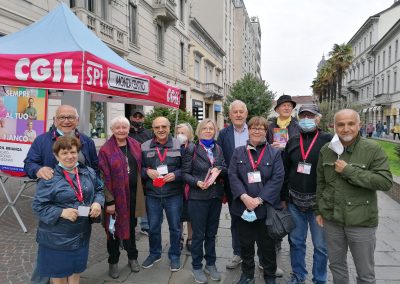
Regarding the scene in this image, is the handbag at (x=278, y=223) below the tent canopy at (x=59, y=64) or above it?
below

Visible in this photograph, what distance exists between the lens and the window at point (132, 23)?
694 inches

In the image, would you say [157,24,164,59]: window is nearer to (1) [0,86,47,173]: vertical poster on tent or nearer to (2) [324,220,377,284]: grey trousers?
(1) [0,86,47,173]: vertical poster on tent

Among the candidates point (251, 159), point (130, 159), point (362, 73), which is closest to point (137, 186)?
point (130, 159)

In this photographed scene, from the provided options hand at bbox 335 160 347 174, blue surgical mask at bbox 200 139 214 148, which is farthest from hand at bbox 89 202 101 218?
hand at bbox 335 160 347 174

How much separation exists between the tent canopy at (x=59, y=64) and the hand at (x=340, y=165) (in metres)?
3.04

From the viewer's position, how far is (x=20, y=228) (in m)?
5.17

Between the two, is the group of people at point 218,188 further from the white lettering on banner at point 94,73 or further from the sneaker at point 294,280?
the white lettering on banner at point 94,73

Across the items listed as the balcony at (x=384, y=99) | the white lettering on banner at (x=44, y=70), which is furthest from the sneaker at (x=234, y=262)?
the balcony at (x=384, y=99)

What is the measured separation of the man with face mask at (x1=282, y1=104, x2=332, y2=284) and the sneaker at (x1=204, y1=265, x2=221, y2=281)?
33.0 inches

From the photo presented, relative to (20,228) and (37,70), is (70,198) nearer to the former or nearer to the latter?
(37,70)

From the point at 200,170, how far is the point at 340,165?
1.57 metres

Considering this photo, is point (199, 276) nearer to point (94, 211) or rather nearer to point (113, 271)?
point (113, 271)

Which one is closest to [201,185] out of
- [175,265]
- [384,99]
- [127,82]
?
[175,265]

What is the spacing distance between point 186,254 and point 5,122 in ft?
A: 11.4
